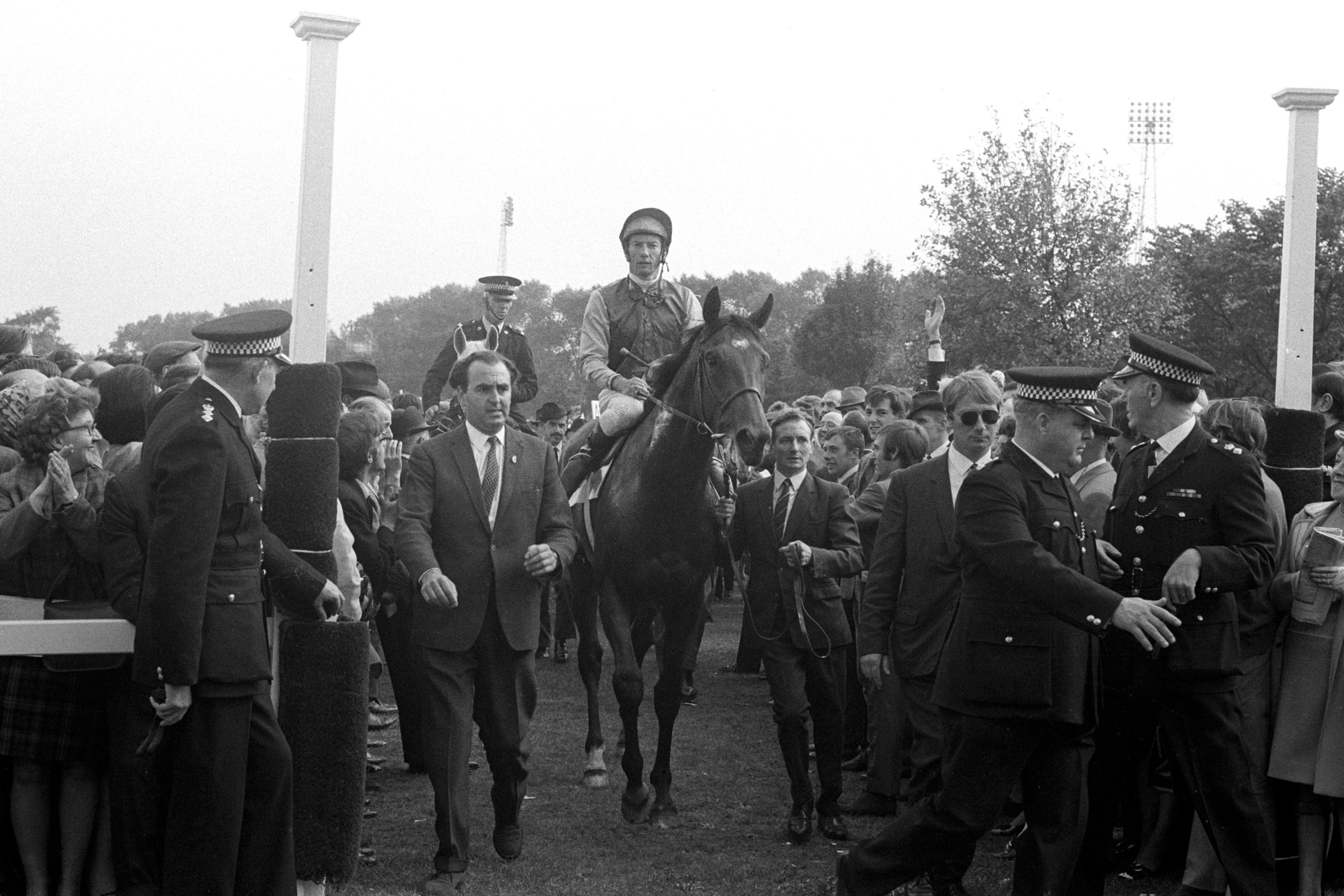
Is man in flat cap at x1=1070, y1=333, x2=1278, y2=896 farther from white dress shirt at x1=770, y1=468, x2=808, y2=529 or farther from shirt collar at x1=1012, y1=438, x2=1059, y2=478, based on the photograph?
white dress shirt at x1=770, y1=468, x2=808, y2=529

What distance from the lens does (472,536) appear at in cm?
689

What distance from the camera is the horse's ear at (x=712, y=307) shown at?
25.6 ft

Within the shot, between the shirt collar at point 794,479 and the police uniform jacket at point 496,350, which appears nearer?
the shirt collar at point 794,479

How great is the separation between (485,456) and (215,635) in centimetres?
222

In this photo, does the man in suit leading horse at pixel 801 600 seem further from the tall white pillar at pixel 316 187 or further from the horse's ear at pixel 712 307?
the tall white pillar at pixel 316 187

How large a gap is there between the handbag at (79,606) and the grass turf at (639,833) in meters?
1.74

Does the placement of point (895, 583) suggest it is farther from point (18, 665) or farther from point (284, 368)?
point (18, 665)

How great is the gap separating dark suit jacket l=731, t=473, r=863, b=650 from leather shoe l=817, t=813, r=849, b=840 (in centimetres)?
91

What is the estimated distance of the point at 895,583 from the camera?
6.88m

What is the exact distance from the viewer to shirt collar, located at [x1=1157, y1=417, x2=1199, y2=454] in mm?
5820

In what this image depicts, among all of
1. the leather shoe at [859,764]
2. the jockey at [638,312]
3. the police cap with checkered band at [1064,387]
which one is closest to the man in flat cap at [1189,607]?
the police cap with checkered band at [1064,387]

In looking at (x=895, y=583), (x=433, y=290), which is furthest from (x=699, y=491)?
(x=433, y=290)

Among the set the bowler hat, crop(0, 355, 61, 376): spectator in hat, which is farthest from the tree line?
crop(0, 355, 61, 376): spectator in hat

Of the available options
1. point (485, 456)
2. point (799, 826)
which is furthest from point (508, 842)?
point (485, 456)
